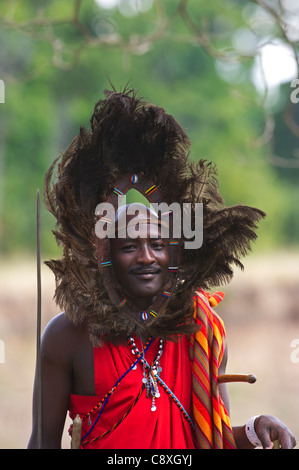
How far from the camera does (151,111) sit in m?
2.29

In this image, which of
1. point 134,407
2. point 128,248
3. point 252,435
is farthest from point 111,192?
point 252,435

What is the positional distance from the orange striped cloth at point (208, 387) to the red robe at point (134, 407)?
0.05 m

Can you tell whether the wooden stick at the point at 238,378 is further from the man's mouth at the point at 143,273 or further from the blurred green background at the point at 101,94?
the blurred green background at the point at 101,94

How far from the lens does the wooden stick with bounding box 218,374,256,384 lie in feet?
7.06

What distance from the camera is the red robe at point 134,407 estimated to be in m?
2.16

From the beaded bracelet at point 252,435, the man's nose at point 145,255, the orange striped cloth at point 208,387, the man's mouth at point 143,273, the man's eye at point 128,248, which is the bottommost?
the beaded bracelet at point 252,435

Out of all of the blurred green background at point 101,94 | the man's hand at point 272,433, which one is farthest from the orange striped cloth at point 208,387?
the blurred green background at point 101,94

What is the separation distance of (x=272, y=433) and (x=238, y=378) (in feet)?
0.73

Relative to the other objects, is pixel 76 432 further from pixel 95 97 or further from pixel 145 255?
pixel 95 97

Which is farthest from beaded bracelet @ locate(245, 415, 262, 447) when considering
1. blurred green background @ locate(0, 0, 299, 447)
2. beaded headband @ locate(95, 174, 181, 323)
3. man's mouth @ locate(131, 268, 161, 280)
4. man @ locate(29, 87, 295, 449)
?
blurred green background @ locate(0, 0, 299, 447)

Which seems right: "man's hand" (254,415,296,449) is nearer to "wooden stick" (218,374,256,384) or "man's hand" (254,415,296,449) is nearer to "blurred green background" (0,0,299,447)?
"wooden stick" (218,374,256,384)

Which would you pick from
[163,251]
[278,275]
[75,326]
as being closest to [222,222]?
[163,251]
